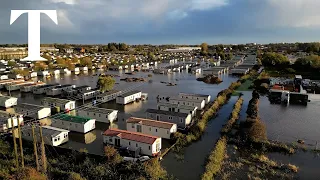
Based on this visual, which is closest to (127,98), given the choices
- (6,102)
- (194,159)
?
(6,102)

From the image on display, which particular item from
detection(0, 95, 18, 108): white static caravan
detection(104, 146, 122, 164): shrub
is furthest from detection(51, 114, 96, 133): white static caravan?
detection(0, 95, 18, 108): white static caravan

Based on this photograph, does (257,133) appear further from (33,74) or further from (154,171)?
(33,74)

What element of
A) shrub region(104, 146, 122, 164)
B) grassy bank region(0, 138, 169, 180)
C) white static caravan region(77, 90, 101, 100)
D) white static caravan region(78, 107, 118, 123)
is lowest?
grassy bank region(0, 138, 169, 180)

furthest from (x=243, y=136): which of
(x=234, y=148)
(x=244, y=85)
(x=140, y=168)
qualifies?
(x=244, y=85)

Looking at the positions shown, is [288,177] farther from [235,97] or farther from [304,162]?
[235,97]

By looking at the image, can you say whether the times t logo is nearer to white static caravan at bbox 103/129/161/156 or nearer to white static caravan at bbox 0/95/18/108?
white static caravan at bbox 103/129/161/156

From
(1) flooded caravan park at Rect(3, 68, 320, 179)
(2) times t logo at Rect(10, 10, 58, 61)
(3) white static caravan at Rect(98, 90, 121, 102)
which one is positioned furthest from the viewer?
(3) white static caravan at Rect(98, 90, 121, 102)
